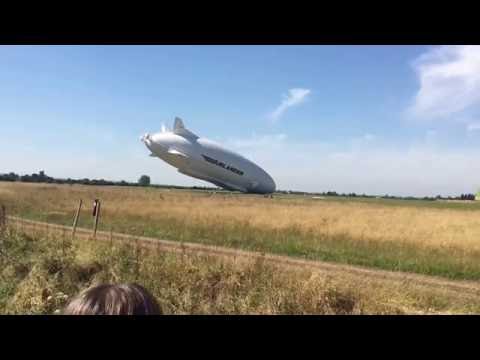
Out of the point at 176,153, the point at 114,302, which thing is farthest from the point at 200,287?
the point at 176,153

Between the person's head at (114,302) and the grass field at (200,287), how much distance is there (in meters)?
4.58

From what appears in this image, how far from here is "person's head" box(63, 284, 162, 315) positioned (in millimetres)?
1590

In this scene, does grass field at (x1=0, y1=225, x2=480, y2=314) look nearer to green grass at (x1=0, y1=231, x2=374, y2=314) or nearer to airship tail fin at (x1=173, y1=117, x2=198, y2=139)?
green grass at (x1=0, y1=231, x2=374, y2=314)

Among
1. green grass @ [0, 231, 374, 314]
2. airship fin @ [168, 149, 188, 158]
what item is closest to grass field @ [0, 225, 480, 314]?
green grass @ [0, 231, 374, 314]

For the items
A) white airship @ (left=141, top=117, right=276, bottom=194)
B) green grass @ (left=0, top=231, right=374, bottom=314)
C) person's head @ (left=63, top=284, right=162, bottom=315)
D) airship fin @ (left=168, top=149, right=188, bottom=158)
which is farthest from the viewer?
white airship @ (left=141, top=117, right=276, bottom=194)

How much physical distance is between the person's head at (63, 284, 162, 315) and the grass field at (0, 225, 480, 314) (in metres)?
4.58

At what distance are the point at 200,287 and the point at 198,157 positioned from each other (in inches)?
2749

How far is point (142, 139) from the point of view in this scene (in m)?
85.4

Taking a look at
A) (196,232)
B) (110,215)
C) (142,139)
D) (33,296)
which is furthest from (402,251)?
(142,139)


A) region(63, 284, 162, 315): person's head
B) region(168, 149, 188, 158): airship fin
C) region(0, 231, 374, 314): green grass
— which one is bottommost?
region(0, 231, 374, 314): green grass

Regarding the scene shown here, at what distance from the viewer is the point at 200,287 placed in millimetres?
8078

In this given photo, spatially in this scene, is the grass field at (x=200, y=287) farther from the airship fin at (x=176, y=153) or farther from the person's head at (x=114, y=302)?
the airship fin at (x=176, y=153)
